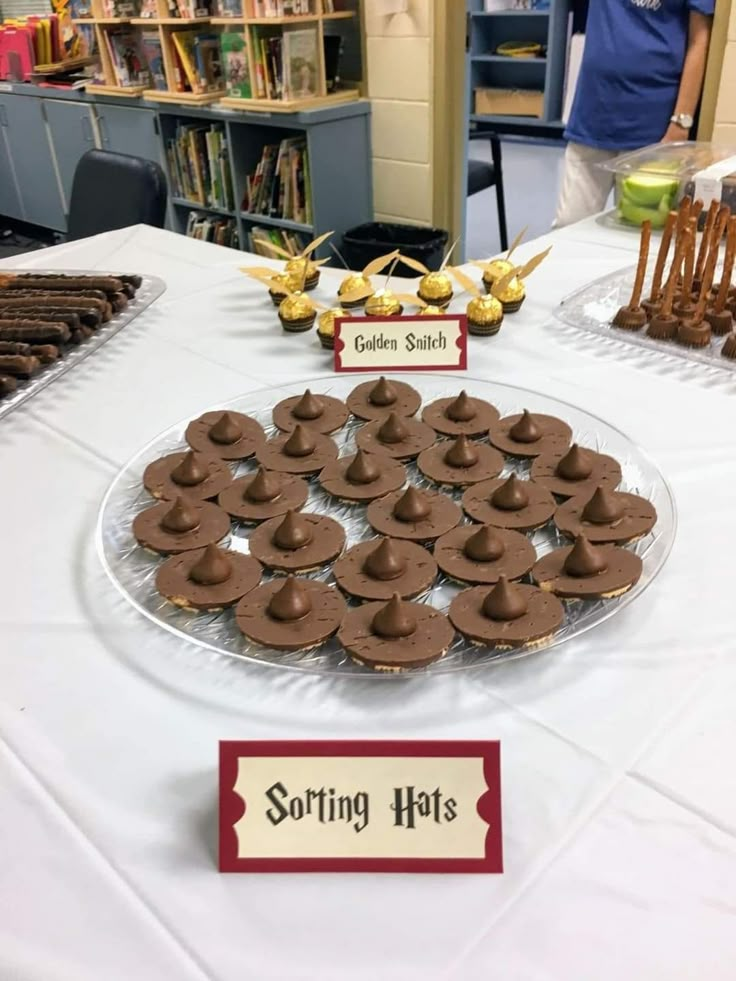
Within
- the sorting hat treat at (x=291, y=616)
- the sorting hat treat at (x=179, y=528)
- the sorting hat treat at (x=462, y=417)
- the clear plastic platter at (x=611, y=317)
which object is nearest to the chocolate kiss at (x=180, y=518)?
the sorting hat treat at (x=179, y=528)

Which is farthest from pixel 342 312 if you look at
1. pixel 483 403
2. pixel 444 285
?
pixel 483 403

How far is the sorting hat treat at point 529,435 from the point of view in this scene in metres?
0.98

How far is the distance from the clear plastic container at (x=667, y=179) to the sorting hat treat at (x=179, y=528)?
133 cm

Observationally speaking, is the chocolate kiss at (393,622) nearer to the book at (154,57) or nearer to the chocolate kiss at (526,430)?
the chocolate kiss at (526,430)

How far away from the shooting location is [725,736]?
65cm

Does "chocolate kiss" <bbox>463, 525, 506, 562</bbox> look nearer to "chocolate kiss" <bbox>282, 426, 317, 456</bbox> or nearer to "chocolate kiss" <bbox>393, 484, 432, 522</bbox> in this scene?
"chocolate kiss" <bbox>393, 484, 432, 522</bbox>

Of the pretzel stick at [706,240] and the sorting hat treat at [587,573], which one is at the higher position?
the pretzel stick at [706,240]

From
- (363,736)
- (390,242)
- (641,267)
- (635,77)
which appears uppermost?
(635,77)

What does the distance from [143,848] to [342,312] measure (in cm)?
101

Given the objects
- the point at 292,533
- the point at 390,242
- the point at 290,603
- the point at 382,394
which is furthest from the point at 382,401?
the point at 390,242

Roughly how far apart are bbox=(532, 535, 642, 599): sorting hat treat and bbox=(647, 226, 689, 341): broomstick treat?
67 centimetres

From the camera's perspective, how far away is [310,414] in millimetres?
1078

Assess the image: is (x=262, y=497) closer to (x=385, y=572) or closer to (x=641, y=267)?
(x=385, y=572)

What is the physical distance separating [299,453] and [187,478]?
0.45 ft
